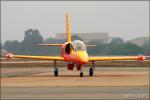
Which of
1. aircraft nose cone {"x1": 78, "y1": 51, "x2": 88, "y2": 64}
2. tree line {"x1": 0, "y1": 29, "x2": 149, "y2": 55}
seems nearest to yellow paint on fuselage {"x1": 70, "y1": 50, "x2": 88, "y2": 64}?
aircraft nose cone {"x1": 78, "y1": 51, "x2": 88, "y2": 64}

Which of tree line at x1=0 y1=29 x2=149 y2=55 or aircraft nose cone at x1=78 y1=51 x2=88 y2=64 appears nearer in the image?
aircraft nose cone at x1=78 y1=51 x2=88 y2=64

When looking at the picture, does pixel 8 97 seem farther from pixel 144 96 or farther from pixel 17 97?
pixel 144 96

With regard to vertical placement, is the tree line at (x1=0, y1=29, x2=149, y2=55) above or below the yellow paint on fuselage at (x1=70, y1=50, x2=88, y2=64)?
above

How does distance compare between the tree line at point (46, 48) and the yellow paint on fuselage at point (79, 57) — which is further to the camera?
the tree line at point (46, 48)

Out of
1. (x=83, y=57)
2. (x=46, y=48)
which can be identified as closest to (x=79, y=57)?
(x=83, y=57)

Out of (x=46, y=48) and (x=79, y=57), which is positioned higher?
(x=46, y=48)

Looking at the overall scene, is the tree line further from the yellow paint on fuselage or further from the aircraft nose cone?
the aircraft nose cone

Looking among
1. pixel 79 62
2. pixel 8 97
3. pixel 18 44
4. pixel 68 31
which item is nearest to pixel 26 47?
pixel 18 44

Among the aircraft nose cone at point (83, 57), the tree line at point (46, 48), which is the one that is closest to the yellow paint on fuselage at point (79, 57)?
the aircraft nose cone at point (83, 57)

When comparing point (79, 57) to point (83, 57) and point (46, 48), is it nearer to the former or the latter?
point (83, 57)

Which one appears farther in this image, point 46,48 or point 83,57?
point 46,48

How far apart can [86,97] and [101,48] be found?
13452 centimetres

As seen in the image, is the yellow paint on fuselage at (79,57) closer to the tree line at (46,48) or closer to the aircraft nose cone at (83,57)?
the aircraft nose cone at (83,57)

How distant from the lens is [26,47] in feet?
394
